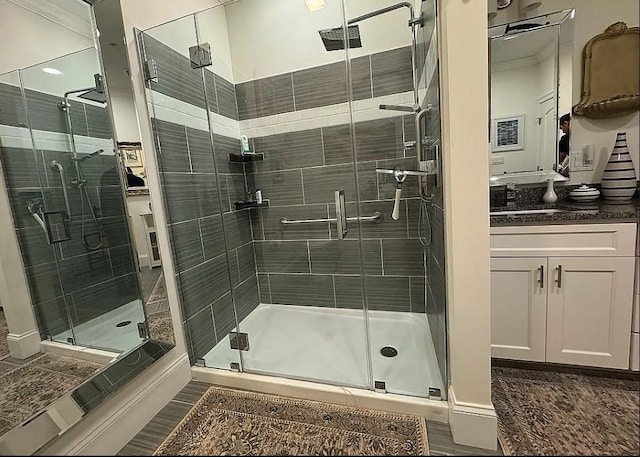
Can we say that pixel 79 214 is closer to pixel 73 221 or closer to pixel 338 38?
pixel 73 221

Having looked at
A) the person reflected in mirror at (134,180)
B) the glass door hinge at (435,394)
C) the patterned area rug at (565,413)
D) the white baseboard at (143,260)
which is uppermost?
the person reflected in mirror at (134,180)

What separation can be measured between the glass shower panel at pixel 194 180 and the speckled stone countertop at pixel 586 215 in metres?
1.79

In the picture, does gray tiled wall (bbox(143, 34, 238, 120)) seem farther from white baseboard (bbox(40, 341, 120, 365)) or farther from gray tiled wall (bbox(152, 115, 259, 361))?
Answer: white baseboard (bbox(40, 341, 120, 365))

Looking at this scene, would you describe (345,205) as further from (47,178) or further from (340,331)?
(47,178)

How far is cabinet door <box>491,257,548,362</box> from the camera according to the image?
1625 millimetres

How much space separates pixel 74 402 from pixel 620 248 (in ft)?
8.72

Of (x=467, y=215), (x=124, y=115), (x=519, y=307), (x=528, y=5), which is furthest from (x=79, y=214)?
(x=528, y=5)

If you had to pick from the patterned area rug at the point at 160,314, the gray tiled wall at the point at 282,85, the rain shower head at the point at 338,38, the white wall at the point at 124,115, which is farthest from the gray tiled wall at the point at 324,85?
the patterned area rug at the point at 160,314

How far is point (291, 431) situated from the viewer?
1.39 meters

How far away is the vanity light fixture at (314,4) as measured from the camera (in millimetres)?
2073

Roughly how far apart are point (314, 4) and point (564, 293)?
240cm

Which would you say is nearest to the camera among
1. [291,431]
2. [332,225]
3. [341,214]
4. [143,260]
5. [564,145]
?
[291,431]

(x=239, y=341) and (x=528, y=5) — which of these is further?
(x=239, y=341)

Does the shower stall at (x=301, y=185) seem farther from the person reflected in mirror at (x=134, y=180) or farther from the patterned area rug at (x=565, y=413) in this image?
the patterned area rug at (x=565, y=413)
